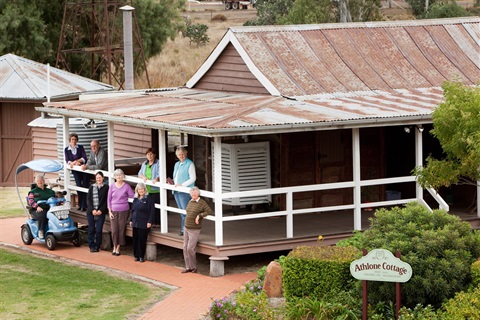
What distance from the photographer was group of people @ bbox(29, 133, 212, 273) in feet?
66.5

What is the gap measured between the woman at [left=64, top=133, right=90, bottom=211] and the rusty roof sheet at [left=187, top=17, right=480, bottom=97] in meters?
3.18

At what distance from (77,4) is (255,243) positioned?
23606 mm

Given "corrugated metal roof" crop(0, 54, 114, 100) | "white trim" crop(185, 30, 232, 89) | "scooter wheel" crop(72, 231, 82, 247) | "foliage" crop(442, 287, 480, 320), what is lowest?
"scooter wheel" crop(72, 231, 82, 247)

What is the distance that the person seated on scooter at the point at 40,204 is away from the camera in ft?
75.4

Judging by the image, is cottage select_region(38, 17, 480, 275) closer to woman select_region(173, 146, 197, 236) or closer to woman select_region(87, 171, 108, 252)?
woman select_region(173, 146, 197, 236)

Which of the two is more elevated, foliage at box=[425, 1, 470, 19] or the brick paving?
foliage at box=[425, 1, 470, 19]

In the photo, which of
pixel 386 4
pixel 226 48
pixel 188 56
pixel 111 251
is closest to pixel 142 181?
pixel 111 251

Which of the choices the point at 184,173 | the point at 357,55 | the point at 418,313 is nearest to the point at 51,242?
the point at 184,173

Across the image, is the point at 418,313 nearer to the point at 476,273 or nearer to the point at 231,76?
the point at 476,273

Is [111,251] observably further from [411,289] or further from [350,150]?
[411,289]

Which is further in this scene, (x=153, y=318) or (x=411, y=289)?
(x=153, y=318)

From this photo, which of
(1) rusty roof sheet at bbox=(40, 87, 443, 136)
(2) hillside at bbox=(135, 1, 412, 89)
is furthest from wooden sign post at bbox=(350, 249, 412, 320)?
(2) hillside at bbox=(135, 1, 412, 89)

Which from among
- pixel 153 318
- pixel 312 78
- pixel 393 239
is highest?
A: pixel 312 78

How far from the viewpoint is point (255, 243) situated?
20.3m
